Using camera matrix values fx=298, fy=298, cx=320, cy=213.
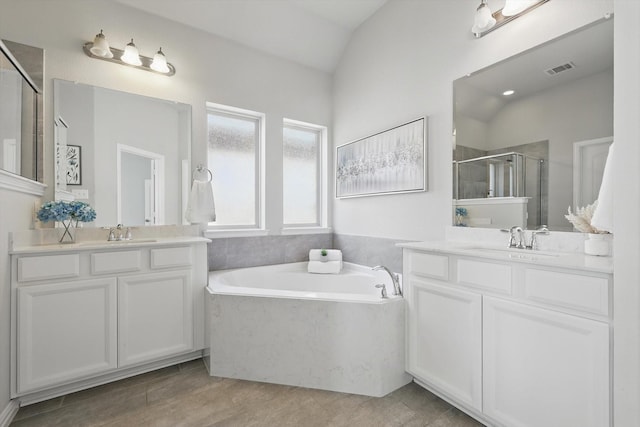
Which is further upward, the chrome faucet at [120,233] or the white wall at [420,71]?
the white wall at [420,71]

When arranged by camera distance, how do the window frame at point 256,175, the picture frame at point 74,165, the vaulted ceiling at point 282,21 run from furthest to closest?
the window frame at point 256,175
the vaulted ceiling at point 282,21
the picture frame at point 74,165

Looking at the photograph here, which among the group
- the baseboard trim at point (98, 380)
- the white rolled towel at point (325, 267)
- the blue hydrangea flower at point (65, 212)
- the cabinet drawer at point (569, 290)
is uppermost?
the blue hydrangea flower at point (65, 212)

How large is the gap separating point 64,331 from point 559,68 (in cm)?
326

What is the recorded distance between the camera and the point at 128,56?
2.30 meters

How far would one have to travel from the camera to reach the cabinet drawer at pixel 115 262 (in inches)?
75.0

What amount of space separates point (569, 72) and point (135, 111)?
2.97 metres

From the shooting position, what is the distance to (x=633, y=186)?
1.07 meters

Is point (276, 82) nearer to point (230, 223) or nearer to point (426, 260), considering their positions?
point (230, 223)

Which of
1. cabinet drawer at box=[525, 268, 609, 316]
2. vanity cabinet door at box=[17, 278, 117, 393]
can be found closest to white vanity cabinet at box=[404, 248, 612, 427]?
cabinet drawer at box=[525, 268, 609, 316]

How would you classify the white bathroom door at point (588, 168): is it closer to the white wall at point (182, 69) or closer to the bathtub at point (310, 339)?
the bathtub at point (310, 339)

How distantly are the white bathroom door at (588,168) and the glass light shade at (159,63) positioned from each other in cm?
289

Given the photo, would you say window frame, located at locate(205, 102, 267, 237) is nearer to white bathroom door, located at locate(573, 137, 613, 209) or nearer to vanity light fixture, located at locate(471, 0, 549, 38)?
vanity light fixture, located at locate(471, 0, 549, 38)

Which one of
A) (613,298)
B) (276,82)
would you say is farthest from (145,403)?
(276,82)

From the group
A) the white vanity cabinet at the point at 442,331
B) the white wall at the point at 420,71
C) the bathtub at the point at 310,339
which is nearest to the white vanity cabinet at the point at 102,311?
the bathtub at the point at 310,339
